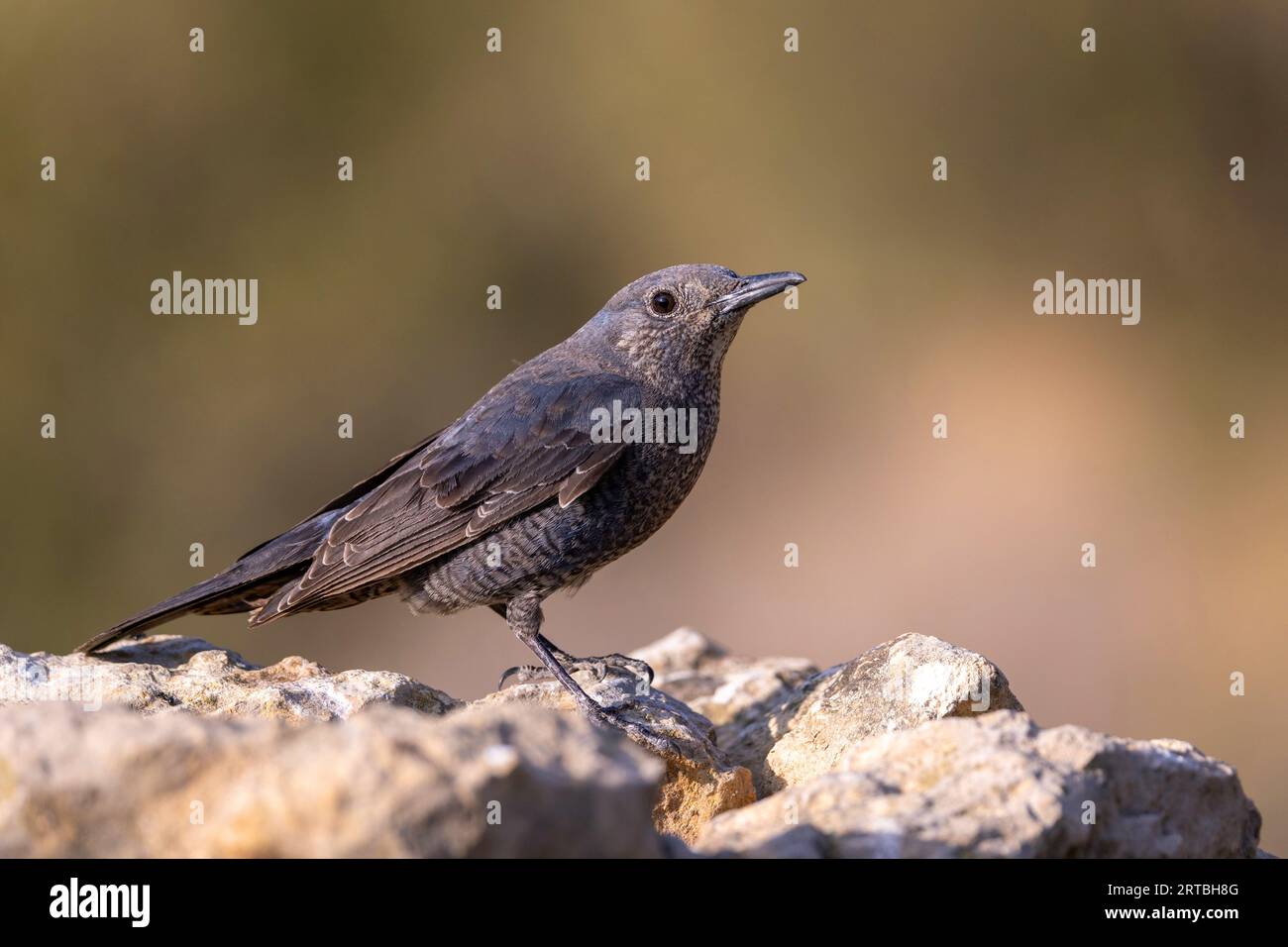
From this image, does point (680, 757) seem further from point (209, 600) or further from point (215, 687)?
point (209, 600)

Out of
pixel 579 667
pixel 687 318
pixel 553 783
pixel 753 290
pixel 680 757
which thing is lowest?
pixel 680 757

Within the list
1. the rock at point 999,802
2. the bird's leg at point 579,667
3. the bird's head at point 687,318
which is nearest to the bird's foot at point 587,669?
the bird's leg at point 579,667

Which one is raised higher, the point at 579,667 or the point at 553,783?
the point at 553,783

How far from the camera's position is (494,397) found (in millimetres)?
5625

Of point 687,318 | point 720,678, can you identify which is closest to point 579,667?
point 720,678

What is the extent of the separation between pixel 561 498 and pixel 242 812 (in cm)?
295

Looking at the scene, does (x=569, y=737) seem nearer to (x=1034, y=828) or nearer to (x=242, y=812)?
(x=242, y=812)

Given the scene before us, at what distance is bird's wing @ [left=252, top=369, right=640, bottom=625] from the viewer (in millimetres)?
5133

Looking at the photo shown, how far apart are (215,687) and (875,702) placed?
2253mm

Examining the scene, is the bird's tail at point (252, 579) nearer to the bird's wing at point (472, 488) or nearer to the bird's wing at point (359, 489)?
the bird's wing at point (359, 489)

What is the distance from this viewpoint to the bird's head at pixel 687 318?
5.38 meters

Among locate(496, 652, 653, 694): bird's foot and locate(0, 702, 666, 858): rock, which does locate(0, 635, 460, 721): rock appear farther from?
locate(0, 702, 666, 858): rock

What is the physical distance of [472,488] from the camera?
525 cm
